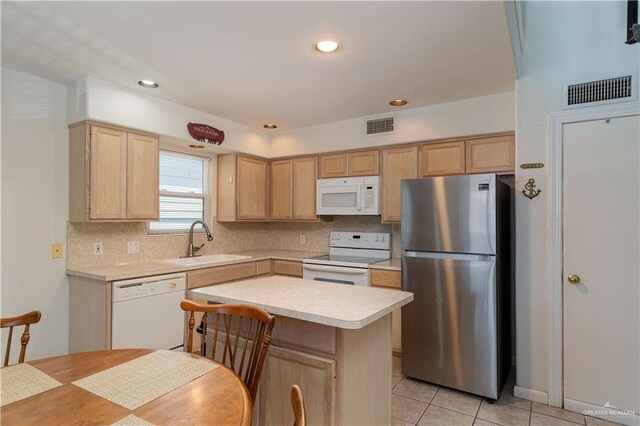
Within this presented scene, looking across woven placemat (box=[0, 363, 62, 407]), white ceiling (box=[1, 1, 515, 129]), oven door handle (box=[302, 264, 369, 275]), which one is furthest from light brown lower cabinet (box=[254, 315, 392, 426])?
white ceiling (box=[1, 1, 515, 129])

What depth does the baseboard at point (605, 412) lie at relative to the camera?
230 cm

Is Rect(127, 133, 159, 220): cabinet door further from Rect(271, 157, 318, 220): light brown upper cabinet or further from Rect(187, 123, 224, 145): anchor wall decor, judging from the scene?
Rect(271, 157, 318, 220): light brown upper cabinet

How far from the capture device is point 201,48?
7.35ft

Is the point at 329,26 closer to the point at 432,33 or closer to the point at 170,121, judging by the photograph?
the point at 432,33

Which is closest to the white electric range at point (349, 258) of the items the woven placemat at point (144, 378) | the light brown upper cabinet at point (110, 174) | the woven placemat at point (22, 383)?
the light brown upper cabinet at point (110, 174)

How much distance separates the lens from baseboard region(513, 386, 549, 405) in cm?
257

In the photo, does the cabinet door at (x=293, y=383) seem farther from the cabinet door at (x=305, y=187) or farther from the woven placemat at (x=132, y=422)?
the cabinet door at (x=305, y=187)

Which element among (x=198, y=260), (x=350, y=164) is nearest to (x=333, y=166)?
(x=350, y=164)

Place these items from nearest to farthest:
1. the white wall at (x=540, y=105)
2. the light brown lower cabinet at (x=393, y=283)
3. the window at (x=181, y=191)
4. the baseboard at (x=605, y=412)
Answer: the baseboard at (x=605, y=412)
the white wall at (x=540, y=105)
the light brown lower cabinet at (x=393, y=283)
the window at (x=181, y=191)

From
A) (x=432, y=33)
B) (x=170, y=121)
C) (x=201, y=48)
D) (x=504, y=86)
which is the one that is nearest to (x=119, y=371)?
(x=201, y=48)

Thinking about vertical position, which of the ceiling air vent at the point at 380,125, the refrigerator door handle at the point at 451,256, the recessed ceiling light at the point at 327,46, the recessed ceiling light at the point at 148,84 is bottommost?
the refrigerator door handle at the point at 451,256

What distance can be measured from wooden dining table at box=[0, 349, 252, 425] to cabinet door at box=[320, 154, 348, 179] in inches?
117

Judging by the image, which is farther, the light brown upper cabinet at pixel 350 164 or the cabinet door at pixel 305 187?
the cabinet door at pixel 305 187

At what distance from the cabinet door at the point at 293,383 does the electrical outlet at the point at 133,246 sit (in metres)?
2.14
